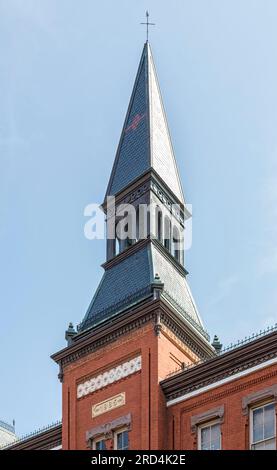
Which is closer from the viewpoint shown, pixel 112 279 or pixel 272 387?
pixel 272 387

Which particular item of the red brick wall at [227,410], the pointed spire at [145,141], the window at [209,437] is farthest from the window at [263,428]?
the pointed spire at [145,141]

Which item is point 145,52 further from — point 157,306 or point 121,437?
point 121,437

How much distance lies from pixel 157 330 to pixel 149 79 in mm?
17599

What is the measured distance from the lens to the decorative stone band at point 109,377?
1816 inches

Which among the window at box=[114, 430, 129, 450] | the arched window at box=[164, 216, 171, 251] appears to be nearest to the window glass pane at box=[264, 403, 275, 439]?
the window at box=[114, 430, 129, 450]

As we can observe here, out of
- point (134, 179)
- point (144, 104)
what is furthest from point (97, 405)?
point (144, 104)

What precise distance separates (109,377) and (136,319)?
2555 millimetres

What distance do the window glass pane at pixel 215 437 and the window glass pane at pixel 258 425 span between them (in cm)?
165

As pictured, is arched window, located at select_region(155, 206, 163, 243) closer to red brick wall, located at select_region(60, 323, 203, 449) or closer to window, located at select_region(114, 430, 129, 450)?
red brick wall, located at select_region(60, 323, 203, 449)

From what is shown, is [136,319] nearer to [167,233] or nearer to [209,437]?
[209,437]

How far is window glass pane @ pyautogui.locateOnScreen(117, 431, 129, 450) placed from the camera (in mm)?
44906

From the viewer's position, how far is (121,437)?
149 feet

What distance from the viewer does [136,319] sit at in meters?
46.8

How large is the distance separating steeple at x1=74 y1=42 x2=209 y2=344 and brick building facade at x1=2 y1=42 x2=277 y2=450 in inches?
2.6
